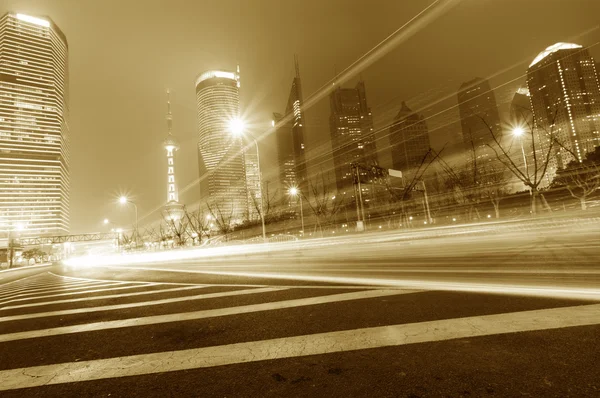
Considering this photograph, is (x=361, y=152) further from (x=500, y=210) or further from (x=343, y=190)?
(x=500, y=210)

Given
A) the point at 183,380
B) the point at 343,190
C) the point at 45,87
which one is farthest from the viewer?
the point at 45,87

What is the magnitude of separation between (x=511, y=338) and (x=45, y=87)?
9202 inches

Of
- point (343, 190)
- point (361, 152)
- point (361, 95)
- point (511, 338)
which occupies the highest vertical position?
point (361, 95)

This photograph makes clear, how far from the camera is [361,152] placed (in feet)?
288

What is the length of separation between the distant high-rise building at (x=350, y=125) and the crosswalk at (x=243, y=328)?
7591cm

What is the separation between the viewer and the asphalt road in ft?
7.68

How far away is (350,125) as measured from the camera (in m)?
118

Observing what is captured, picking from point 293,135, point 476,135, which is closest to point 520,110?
point 476,135

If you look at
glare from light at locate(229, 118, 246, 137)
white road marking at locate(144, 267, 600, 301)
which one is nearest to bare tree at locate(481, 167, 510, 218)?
glare from light at locate(229, 118, 246, 137)

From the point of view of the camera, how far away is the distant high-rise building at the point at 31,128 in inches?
6339

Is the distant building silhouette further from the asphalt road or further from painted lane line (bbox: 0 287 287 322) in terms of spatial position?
painted lane line (bbox: 0 287 287 322)

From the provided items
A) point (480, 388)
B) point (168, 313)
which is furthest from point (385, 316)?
point (168, 313)

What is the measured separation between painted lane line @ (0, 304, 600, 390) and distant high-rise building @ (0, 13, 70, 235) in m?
202

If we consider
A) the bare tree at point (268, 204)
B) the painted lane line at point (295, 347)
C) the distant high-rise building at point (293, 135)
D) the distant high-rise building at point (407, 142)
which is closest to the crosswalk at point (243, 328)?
the painted lane line at point (295, 347)
